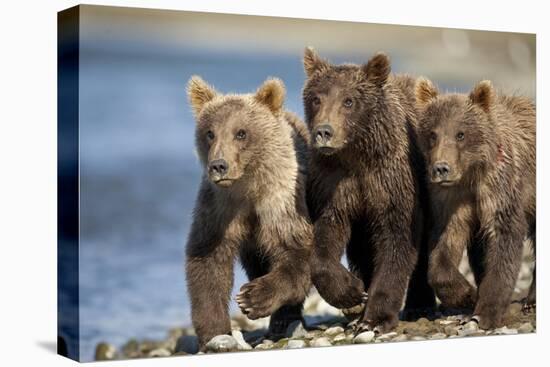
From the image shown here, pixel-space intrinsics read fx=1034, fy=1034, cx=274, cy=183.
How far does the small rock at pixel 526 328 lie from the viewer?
10.1 metres

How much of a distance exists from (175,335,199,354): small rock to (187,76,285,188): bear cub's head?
136 centimetres

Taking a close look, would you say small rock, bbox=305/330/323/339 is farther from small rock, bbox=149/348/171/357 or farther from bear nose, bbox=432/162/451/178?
bear nose, bbox=432/162/451/178

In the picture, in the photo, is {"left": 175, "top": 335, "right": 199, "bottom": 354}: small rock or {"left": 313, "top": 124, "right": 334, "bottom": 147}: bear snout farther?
{"left": 175, "top": 335, "right": 199, "bottom": 354}: small rock

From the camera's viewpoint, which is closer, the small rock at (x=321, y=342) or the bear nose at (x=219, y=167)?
the bear nose at (x=219, y=167)

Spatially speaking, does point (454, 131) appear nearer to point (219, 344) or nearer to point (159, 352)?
point (219, 344)

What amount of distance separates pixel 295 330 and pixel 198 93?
230cm

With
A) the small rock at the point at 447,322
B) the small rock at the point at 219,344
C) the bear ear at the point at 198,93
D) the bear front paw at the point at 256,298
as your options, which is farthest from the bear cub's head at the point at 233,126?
the small rock at the point at 447,322

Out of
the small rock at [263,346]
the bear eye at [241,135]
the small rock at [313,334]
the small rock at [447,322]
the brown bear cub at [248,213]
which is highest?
the bear eye at [241,135]

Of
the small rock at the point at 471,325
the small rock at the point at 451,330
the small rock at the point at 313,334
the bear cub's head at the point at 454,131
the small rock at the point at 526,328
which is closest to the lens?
the bear cub's head at the point at 454,131

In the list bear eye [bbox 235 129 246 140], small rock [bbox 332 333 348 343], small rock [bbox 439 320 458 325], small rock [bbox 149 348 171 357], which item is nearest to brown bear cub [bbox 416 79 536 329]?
small rock [bbox 439 320 458 325]

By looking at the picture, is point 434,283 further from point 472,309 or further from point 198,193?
point 198,193

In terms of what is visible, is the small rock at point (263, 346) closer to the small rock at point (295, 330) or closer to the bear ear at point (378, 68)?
the small rock at point (295, 330)

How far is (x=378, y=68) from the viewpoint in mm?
9062

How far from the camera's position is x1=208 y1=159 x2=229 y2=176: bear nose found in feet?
27.2
